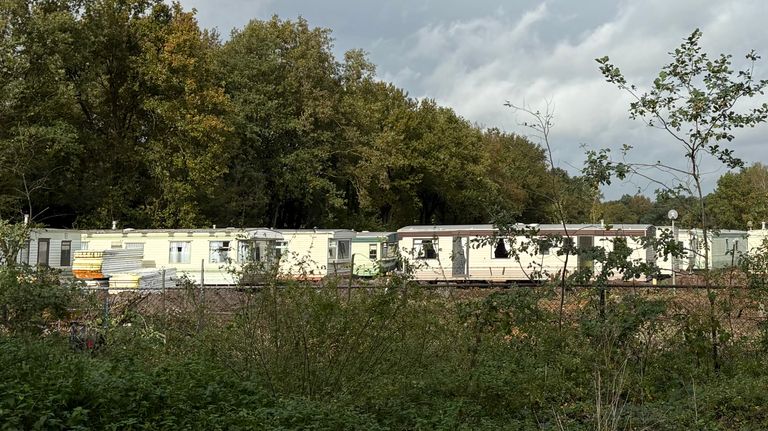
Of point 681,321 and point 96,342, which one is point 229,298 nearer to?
point 96,342

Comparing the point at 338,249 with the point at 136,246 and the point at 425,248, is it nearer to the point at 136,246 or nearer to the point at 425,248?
the point at 136,246

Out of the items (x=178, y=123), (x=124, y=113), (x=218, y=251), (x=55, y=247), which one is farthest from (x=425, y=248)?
(x=124, y=113)

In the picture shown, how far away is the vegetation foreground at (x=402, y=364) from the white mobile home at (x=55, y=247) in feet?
47.2

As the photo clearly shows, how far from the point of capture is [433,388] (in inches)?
263

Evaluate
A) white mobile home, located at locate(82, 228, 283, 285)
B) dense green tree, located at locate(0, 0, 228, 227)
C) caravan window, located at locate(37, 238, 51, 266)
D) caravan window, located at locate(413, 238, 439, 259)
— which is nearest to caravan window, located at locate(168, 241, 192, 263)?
white mobile home, located at locate(82, 228, 283, 285)

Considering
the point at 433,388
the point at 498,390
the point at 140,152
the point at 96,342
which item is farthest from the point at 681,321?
the point at 140,152

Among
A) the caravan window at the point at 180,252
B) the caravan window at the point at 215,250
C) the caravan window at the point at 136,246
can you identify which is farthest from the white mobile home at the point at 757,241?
the caravan window at the point at 136,246

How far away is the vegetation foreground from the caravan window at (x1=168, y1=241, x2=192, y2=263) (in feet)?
46.0

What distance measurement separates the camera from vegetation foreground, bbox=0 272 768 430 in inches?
206

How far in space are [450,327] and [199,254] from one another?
Answer: 651 inches

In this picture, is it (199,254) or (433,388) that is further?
(199,254)

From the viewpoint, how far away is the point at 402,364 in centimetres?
711

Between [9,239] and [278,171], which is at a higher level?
[278,171]

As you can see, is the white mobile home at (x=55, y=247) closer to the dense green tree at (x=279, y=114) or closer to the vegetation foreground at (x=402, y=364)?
the dense green tree at (x=279, y=114)
